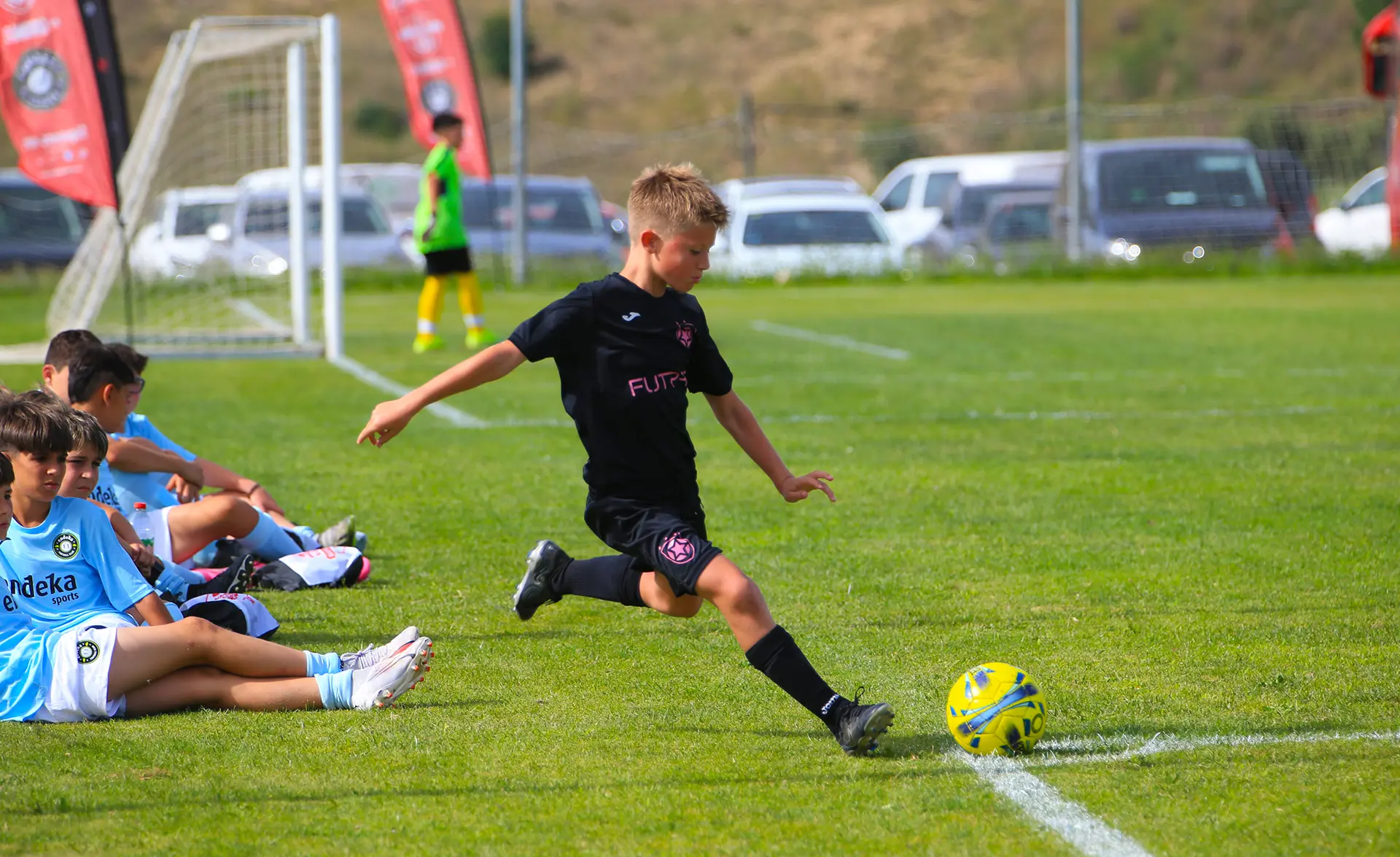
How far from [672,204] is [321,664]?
1630mm

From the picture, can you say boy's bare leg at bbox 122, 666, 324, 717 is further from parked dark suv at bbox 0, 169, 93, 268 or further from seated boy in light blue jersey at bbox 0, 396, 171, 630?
parked dark suv at bbox 0, 169, 93, 268

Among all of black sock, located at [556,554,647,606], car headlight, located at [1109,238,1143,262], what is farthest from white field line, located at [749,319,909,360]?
black sock, located at [556,554,647,606]

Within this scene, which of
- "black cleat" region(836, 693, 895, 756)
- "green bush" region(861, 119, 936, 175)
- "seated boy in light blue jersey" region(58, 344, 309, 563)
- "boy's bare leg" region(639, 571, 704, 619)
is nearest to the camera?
"black cleat" region(836, 693, 895, 756)

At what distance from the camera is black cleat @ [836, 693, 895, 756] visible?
391cm

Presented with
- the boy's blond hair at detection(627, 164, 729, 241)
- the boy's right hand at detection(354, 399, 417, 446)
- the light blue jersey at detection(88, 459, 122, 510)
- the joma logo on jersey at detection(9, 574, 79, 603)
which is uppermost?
the boy's blond hair at detection(627, 164, 729, 241)

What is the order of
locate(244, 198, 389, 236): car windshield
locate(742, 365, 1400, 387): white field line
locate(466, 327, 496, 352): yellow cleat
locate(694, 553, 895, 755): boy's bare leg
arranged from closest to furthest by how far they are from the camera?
locate(694, 553, 895, 755): boy's bare leg
locate(742, 365, 1400, 387): white field line
locate(466, 327, 496, 352): yellow cleat
locate(244, 198, 389, 236): car windshield

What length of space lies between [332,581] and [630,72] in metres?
54.4

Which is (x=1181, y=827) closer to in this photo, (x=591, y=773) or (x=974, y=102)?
(x=591, y=773)

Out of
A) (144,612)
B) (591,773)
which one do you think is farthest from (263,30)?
(591,773)

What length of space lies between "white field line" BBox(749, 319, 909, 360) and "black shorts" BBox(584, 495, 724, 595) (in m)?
10.3

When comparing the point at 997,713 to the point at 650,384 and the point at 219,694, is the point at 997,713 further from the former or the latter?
the point at 219,694

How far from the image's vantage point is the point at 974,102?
54.8 m

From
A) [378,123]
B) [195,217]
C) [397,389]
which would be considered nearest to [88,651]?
[397,389]

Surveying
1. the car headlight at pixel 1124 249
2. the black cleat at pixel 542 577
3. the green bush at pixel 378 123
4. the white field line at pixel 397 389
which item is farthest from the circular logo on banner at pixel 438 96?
the green bush at pixel 378 123
